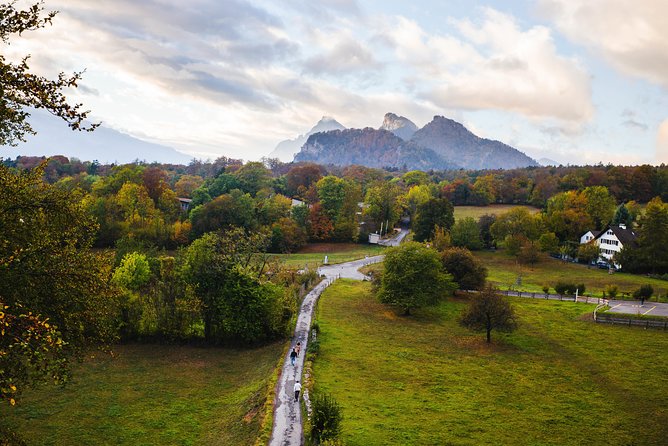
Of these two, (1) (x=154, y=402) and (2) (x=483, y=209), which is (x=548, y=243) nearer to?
(2) (x=483, y=209)

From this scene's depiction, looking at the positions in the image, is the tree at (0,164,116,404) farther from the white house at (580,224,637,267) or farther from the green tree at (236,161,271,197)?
the green tree at (236,161,271,197)

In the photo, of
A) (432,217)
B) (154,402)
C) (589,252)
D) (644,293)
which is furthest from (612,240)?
(154,402)

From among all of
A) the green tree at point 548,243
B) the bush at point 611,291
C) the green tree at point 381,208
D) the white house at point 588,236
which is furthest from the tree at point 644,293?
the green tree at point 381,208

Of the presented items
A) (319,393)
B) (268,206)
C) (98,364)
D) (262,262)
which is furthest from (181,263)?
(268,206)

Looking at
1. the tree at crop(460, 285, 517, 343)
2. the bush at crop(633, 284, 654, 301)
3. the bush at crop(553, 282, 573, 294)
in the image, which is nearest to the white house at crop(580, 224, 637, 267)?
the bush at crop(633, 284, 654, 301)

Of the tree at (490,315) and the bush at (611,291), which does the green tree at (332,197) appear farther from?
the tree at (490,315)

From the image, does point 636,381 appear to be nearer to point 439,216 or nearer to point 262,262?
point 262,262
